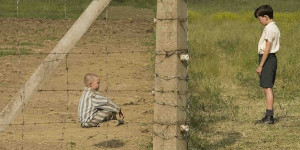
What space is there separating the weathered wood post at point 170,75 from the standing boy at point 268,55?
2533 mm

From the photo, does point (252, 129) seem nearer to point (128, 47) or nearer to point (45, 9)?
point (128, 47)

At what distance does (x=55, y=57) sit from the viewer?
6781 mm

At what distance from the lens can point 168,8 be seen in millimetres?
6520

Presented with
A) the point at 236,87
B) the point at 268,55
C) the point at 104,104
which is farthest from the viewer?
the point at 236,87

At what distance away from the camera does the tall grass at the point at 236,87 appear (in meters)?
8.47

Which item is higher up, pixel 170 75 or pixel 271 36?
pixel 271 36

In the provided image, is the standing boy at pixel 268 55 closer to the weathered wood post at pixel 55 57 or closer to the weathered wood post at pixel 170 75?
the weathered wood post at pixel 170 75

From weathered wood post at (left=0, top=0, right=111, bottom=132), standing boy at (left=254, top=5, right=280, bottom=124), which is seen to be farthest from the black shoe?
weathered wood post at (left=0, top=0, right=111, bottom=132)

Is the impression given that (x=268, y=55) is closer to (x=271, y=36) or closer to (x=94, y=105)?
(x=271, y=36)

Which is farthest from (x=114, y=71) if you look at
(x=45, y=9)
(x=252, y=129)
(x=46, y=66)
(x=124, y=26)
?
(x=45, y=9)

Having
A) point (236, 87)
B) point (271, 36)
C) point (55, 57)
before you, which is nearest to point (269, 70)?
point (271, 36)

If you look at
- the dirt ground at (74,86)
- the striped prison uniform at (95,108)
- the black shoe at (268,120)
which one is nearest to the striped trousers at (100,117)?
the striped prison uniform at (95,108)

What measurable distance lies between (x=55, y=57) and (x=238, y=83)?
5694 millimetres

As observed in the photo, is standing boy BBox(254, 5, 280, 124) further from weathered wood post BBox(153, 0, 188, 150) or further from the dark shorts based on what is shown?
weathered wood post BBox(153, 0, 188, 150)
